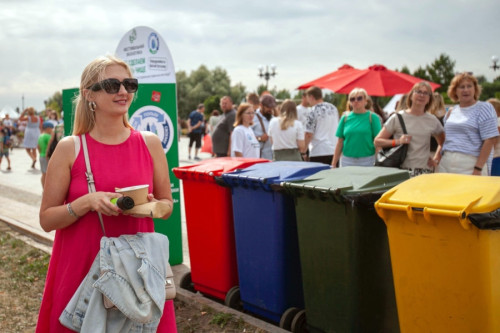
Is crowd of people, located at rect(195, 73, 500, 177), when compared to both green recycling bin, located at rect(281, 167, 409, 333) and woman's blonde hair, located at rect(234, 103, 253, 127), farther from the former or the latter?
green recycling bin, located at rect(281, 167, 409, 333)

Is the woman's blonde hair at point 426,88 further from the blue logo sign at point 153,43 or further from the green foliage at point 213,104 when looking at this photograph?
the green foliage at point 213,104

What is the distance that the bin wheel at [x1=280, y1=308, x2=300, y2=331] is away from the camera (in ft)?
13.4

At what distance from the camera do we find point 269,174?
4.13 metres

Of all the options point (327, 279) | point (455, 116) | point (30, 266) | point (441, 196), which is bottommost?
point (30, 266)

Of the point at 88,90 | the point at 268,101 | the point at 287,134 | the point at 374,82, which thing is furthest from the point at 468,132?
the point at 374,82

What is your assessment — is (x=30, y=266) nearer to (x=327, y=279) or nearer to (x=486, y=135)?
(x=327, y=279)

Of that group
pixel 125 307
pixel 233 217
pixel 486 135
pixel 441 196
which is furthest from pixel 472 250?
pixel 486 135

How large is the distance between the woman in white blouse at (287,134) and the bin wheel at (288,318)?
12.7ft

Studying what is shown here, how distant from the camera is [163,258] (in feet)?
8.11

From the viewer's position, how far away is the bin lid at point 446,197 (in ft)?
9.04

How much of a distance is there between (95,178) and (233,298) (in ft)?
7.94

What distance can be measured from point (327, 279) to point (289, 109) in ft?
14.2

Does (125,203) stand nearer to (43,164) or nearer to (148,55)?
(148,55)

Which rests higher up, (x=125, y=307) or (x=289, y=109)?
(x=289, y=109)
